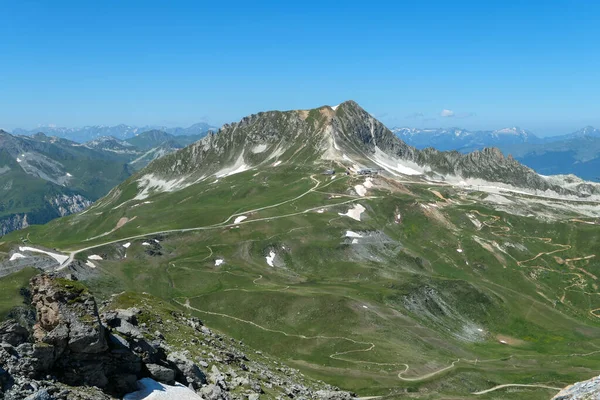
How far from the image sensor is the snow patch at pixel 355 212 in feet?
620

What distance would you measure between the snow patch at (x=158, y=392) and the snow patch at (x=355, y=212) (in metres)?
153

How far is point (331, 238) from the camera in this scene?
165125 mm

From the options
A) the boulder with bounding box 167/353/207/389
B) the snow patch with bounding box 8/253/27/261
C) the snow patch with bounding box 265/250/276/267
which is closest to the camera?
the boulder with bounding box 167/353/207/389

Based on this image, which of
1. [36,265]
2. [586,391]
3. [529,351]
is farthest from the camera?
[36,265]

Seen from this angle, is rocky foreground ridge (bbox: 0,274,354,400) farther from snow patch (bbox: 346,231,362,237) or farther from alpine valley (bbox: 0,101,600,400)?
snow patch (bbox: 346,231,362,237)

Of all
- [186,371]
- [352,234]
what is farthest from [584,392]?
[352,234]

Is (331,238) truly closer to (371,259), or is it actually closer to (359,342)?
(371,259)

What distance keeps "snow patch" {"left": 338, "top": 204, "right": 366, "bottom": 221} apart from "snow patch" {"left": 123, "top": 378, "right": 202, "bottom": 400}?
503ft

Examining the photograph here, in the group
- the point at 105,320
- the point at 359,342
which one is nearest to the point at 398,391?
the point at 359,342

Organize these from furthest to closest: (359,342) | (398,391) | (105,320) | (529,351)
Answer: (529,351), (359,342), (398,391), (105,320)

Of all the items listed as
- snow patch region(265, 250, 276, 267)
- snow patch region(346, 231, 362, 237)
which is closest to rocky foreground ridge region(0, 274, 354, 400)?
snow patch region(265, 250, 276, 267)

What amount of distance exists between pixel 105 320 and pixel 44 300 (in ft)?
32.2

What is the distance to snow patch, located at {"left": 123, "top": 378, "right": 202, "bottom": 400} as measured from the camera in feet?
114

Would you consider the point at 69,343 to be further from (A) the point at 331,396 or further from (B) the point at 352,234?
(B) the point at 352,234
